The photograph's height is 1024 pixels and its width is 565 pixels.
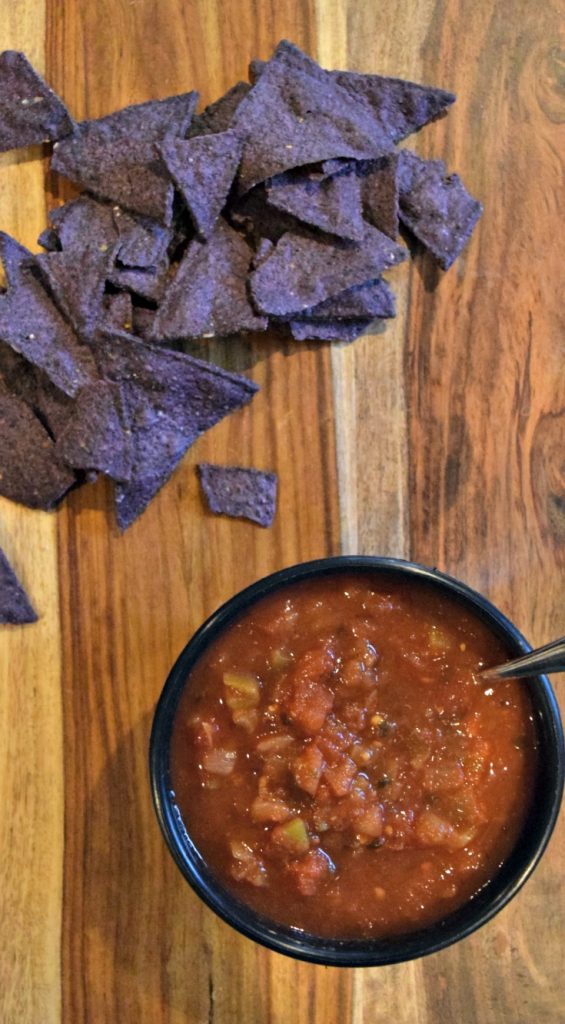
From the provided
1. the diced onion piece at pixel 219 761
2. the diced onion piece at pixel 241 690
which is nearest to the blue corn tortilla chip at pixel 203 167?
the diced onion piece at pixel 241 690

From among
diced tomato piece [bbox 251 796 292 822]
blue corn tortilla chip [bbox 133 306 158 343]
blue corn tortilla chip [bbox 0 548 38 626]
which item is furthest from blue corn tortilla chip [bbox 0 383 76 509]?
diced tomato piece [bbox 251 796 292 822]

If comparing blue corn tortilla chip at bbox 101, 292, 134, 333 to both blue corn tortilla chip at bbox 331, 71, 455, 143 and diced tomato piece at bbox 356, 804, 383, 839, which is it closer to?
blue corn tortilla chip at bbox 331, 71, 455, 143

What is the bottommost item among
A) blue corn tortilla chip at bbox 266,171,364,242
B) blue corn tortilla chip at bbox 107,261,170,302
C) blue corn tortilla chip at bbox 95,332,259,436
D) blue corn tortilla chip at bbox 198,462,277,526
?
blue corn tortilla chip at bbox 198,462,277,526

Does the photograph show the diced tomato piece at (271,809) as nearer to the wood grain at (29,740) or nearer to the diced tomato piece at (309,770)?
the diced tomato piece at (309,770)

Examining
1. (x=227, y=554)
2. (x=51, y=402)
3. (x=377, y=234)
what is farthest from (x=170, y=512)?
(x=377, y=234)

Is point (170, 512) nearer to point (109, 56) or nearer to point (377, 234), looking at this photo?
point (377, 234)

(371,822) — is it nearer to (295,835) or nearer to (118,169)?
(295,835)
